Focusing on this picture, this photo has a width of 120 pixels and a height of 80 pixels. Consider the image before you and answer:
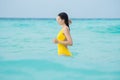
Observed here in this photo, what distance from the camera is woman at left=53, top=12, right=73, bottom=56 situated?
3642 mm

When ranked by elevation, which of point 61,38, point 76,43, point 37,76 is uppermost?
point 61,38

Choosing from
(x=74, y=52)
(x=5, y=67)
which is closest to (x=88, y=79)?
(x=5, y=67)

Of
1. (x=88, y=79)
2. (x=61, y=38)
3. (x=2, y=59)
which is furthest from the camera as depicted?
(x=2, y=59)

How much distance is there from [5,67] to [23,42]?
12.4 ft

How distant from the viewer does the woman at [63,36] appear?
3.64m

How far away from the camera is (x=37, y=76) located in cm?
444

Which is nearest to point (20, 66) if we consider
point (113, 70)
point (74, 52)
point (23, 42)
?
point (113, 70)

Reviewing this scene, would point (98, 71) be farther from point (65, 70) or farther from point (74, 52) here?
point (74, 52)

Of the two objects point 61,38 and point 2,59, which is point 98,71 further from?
point 2,59

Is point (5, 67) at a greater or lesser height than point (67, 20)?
lesser

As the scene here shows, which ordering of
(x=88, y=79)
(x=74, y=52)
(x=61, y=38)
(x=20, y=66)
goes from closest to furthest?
Result: (x=61, y=38)
(x=88, y=79)
(x=20, y=66)
(x=74, y=52)

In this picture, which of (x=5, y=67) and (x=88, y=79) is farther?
(x=5, y=67)

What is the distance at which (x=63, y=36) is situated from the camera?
371 centimetres

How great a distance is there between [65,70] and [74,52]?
2594mm
